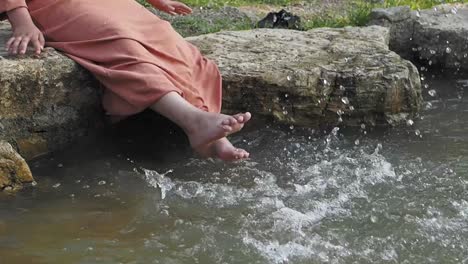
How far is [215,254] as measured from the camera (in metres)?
3.25

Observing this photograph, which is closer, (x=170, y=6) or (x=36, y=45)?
(x=36, y=45)

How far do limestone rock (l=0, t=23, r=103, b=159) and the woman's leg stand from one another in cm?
47

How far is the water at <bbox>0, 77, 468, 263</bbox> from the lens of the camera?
129 inches

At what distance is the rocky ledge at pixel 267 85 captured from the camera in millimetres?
4102

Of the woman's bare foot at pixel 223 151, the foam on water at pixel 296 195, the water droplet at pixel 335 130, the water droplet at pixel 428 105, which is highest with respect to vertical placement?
the woman's bare foot at pixel 223 151

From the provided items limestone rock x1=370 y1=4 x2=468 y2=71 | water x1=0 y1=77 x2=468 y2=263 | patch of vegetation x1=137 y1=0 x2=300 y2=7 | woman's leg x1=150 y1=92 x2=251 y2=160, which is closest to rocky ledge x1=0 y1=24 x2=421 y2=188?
water x1=0 y1=77 x2=468 y2=263

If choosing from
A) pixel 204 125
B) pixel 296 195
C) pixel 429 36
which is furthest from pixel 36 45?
pixel 429 36

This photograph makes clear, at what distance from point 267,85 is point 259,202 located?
1009mm

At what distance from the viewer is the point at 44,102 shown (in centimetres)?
416

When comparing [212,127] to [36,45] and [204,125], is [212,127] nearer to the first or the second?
[204,125]

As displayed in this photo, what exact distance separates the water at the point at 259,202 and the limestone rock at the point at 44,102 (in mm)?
120

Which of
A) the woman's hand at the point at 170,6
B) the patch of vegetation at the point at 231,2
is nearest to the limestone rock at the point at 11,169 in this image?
the woman's hand at the point at 170,6

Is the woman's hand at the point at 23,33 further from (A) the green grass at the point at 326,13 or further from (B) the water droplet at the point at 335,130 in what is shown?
(A) the green grass at the point at 326,13

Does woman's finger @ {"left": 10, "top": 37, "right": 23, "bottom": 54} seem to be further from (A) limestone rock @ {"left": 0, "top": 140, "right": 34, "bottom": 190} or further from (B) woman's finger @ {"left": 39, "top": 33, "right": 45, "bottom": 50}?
(A) limestone rock @ {"left": 0, "top": 140, "right": 34, "bottom": 190}
